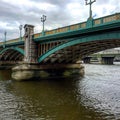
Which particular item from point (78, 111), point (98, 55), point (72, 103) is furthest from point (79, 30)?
point (98, 55)

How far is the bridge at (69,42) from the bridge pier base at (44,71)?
7.9 inches

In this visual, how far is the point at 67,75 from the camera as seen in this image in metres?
42.1

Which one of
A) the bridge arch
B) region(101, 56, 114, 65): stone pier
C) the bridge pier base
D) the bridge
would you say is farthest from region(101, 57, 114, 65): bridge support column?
the bridge

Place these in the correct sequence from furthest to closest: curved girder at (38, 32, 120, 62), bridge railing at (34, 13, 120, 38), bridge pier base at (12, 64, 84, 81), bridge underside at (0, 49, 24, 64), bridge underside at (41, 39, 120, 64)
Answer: bridge underside at (0, 49, 24, 64)
bridge pier base at (12, 64, 84, 81)
bridge underside at (41, 39, 120, 64)
curved girder at (38, 32, 120, 62)
bridge railing at (34, 13, 120, 38)

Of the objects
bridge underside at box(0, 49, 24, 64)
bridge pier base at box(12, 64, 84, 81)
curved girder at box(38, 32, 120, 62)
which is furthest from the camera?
bridge underside at box(0, 49, 24, 64)

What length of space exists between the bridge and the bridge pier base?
0.66ft

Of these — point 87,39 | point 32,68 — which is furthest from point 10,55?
point 87,39

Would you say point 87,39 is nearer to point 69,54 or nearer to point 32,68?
point 69,54

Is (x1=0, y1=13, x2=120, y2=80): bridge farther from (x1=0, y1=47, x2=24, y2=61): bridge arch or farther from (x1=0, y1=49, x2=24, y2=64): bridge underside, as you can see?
(x1=0, y1=49, x2=24, y2=64): bridge underside

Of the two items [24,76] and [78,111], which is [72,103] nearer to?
[78,111]

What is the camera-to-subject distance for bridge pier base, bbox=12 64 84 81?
35906mm

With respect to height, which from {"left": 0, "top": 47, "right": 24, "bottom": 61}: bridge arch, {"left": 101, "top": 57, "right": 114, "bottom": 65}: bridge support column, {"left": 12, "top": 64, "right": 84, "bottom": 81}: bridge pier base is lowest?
{"left": 12, "top": 64, "right": 84, "bottom": 81}: bridge pier base

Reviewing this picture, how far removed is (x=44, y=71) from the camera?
38344mm

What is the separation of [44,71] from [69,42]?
35.0ft
